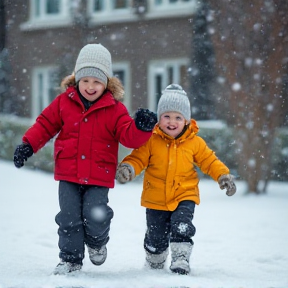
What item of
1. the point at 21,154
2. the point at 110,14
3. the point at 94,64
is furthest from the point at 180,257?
the point at 110,14

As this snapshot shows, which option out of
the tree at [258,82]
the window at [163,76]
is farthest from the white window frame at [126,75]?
the tree at [258,82]

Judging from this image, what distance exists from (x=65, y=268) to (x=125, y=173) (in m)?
0.71

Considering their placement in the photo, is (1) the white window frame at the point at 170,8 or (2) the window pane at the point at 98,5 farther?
(2) the window pane at the point at 98,5

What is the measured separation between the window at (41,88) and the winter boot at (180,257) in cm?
1226

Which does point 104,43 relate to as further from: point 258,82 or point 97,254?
point 97,254

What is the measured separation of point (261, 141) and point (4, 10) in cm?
967

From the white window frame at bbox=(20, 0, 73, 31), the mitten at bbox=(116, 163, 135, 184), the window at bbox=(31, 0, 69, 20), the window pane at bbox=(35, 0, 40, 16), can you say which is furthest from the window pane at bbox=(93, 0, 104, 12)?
the mitten at bbox=(116, 163, 135, 184)

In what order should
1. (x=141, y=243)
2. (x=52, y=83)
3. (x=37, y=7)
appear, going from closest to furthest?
(x=141, y=243), (x=52, y=83), (x=37, y=7)

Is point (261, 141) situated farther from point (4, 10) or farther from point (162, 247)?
point (4, 10)

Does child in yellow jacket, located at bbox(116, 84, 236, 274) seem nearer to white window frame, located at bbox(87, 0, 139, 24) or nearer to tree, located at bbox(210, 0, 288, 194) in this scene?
tree, located at bbox(210, 0, 288, 194)

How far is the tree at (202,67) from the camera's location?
14578 millimetres

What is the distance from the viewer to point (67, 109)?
431 cm

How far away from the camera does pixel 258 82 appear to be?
383 inches

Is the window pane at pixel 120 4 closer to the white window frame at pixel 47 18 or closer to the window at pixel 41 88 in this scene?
the white window frame at pixel 47 18
